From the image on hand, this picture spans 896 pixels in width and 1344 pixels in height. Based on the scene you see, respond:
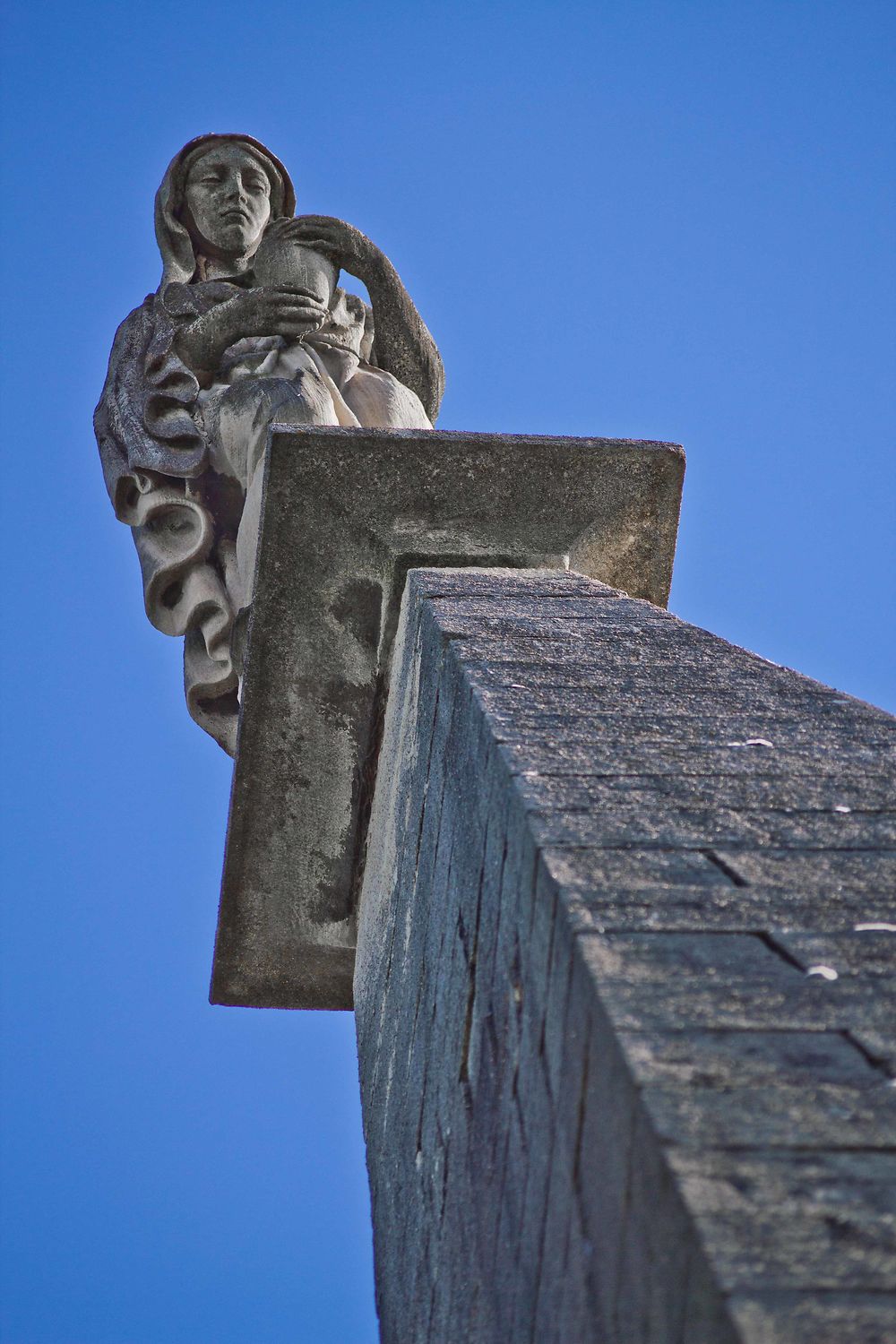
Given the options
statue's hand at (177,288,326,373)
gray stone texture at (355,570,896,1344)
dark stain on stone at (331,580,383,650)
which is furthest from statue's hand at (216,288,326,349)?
gray stone texture at (355,570,896,1344)

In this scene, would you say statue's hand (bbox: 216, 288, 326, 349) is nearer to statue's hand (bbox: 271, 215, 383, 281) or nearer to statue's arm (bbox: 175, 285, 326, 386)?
statue's arm (bbox: 175, 285, 326, 386)

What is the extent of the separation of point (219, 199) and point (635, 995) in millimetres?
4832

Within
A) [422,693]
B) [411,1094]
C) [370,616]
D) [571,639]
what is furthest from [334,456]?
[411,1094]

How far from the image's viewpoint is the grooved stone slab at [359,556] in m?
3.40

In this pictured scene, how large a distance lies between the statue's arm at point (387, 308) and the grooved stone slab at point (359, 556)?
1765 mm

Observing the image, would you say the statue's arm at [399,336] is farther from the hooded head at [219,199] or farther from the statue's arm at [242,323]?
the hooded head at [219,199]

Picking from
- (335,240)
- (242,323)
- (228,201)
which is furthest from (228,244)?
(242,323)

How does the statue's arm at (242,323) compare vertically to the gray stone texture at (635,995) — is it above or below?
above

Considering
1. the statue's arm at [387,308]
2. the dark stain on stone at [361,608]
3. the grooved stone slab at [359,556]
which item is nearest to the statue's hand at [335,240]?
the statue's arm at [387,308]

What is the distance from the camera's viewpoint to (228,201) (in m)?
5.66

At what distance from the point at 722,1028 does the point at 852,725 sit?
899 mm

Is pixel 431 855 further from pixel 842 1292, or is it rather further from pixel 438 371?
pixel 438 371

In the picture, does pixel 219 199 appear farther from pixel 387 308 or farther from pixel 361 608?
pixel 361 608

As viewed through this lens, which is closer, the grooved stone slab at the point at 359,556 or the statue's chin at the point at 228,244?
the grooved stone slab at the point at 359,556
